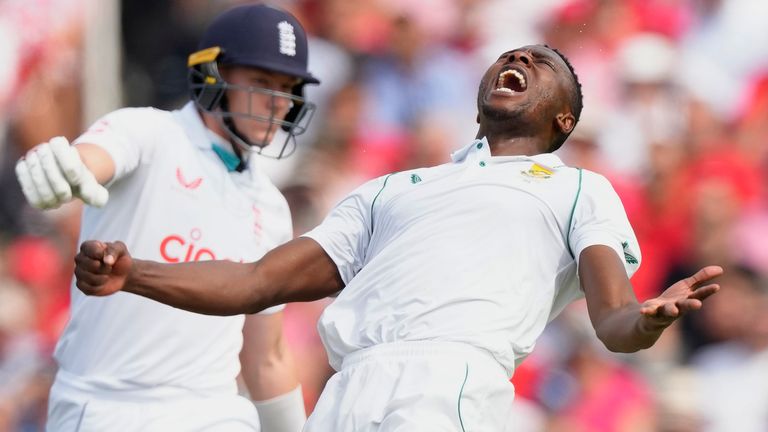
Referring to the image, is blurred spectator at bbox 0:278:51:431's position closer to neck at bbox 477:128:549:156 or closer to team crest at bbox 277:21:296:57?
team crest at bbox 277:21:296:57

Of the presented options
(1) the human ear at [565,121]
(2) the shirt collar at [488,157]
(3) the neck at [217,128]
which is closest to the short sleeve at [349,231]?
(2) the shirt collar at [488,157]

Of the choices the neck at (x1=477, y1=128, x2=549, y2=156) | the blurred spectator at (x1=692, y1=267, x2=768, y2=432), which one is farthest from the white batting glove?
the blurred spectator at (x1=692, y1=267, x2=768, y2=432)

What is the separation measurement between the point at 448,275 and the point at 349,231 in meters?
0.39

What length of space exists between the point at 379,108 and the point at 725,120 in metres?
1.81

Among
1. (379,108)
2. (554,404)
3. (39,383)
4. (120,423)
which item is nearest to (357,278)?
(120,423)

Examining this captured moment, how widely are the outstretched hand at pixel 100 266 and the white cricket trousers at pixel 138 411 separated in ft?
3.80

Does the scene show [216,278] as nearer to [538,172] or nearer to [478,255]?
[478,255]

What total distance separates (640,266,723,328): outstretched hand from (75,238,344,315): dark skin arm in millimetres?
994

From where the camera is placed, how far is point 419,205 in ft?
10.9

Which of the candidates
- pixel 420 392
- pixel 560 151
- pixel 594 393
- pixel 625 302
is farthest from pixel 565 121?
pixel 560 151

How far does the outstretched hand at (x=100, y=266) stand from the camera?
288cm

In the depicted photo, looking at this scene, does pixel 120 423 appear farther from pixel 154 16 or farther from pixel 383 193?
pixel 154 16

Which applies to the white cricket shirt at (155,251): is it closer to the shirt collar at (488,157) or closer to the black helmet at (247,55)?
the black helmet at (247,55)

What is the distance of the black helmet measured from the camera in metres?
4.46
